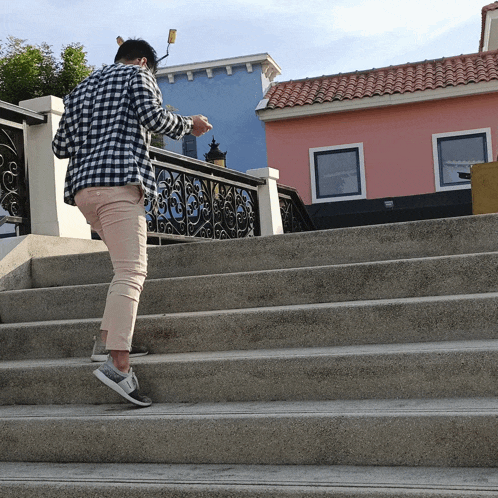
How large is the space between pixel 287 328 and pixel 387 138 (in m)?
14.3

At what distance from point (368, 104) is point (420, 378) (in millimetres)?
14682

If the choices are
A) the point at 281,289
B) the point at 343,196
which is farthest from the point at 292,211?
the point at 343,196

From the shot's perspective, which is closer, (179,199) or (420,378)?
(420,378)

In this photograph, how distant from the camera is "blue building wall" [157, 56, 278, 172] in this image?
20.2 meters

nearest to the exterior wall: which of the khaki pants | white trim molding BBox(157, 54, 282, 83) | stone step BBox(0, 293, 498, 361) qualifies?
white trim molding BBox(157, 54, 282, 83)

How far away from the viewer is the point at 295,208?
33.8ft

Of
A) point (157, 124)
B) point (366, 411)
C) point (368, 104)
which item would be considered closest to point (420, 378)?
point (366, 411)

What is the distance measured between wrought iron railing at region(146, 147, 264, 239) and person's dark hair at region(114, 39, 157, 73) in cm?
257

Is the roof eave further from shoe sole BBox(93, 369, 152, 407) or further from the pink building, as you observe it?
shoe sole BBox(93, 369, 152, 407)

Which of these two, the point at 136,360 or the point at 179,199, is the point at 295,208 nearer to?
the point at 179,199

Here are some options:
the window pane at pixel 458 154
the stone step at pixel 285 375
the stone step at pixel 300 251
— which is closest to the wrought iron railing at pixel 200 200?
the stone step at pixel 300 251

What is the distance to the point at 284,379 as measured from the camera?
312 centimetres

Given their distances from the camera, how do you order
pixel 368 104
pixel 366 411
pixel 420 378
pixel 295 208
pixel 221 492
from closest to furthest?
1. pixel 221 492
2. pixel 366 411
3. pixel 420 378
4. pixel 295 208
5. pixel 368 104

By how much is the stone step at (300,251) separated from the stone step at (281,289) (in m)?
0.46
